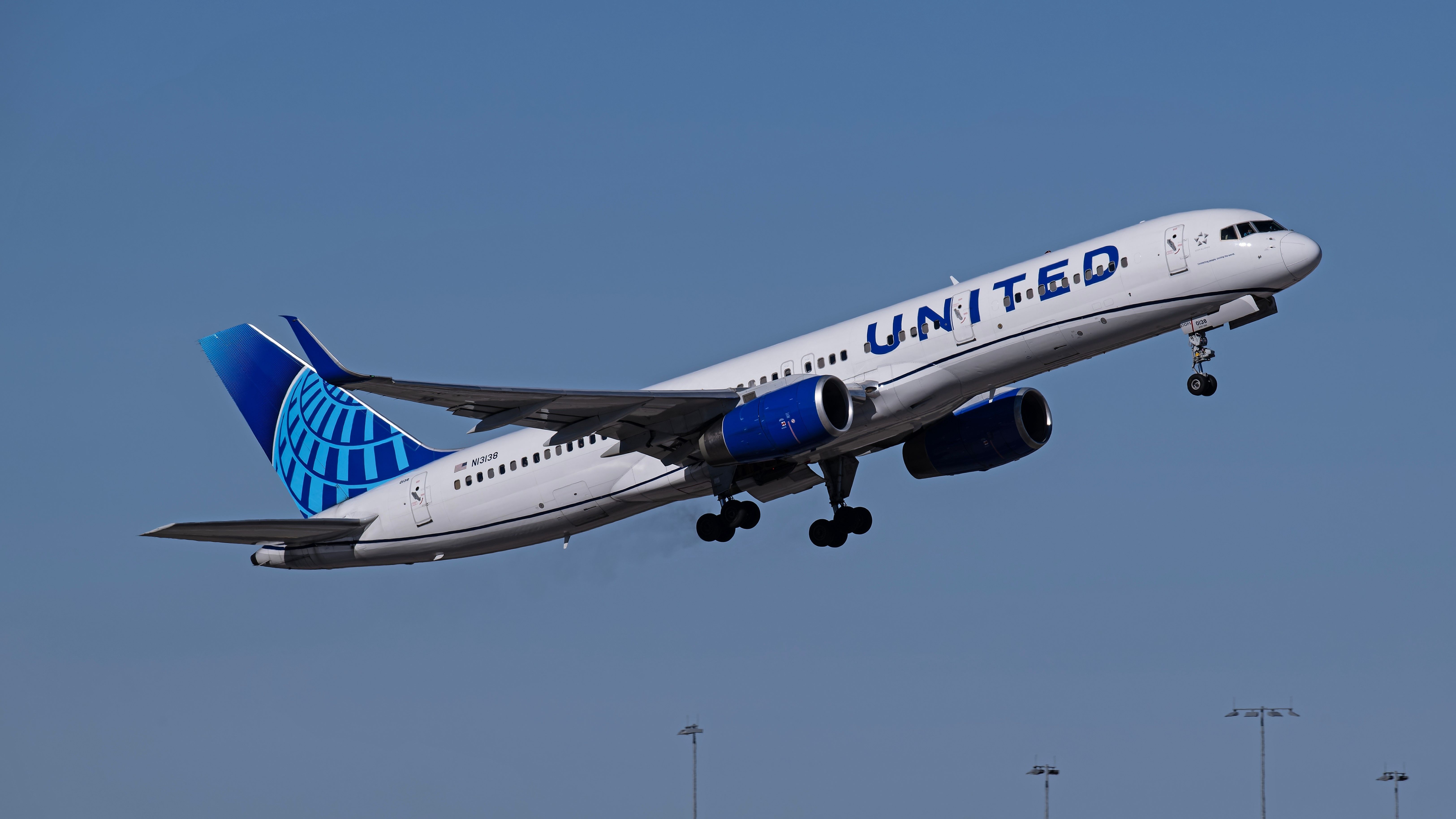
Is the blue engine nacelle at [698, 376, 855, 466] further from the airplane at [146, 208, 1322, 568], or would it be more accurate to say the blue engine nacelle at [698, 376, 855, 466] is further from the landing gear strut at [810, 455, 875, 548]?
the landing gear strut at [810, 455, 875, 548]

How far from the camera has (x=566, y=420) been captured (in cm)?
3747

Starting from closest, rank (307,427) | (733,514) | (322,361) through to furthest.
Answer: (322,361)
(733,514)
(307,427)

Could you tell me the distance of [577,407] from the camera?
120 ft

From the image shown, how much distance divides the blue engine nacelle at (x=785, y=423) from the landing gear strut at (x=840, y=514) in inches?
221

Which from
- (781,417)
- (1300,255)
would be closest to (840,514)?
(781,417)

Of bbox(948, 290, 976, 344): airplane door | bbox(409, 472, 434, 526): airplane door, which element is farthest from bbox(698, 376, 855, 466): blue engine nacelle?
bbox(409, 472, 434, 526): airplane door

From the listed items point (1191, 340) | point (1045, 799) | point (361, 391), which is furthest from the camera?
point (1045, 799)

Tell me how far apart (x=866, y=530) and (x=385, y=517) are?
41.2 feet

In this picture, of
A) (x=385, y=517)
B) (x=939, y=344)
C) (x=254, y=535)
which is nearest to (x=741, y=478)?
(x=939, y=344)

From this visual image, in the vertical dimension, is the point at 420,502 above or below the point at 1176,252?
below

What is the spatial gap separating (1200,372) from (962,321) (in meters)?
5.26

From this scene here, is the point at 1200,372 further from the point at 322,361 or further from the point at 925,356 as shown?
the point at 322,361

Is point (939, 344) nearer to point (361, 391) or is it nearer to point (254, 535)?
point (361, 391)

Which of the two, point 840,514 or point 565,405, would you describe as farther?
point 840,514
